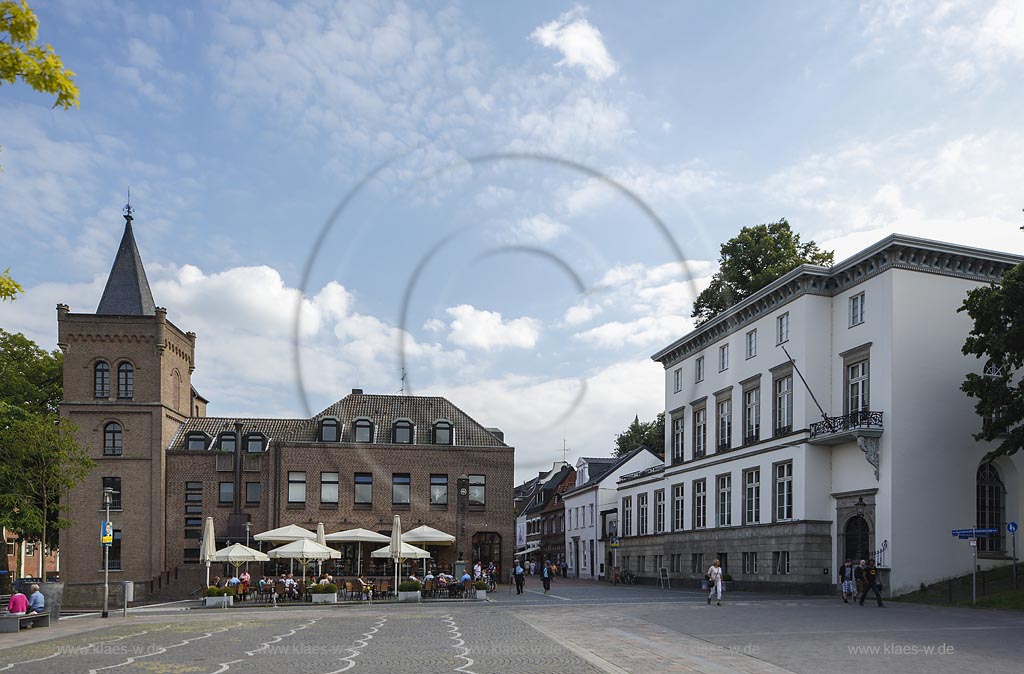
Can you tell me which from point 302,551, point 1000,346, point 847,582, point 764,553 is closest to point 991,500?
point 847,582

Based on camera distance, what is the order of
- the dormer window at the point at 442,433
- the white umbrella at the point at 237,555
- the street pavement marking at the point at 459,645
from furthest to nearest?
the dormer window at the point at 442,433 < the white umbrella at the point at 237,555 < the street pavement marking at the point at 459,645

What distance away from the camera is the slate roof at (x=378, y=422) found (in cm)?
6919

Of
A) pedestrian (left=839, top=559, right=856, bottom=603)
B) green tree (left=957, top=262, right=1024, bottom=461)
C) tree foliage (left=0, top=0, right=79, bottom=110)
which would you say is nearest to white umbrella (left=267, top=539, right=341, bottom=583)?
pedestrian (left=839, top=559, right=856, bottom=603)

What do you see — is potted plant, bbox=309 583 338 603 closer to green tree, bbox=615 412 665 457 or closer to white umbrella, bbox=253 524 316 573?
white umbrella, bbox=253 524 316 573

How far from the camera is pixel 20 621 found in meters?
32.0

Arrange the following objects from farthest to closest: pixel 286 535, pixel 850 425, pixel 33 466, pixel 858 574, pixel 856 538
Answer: pixel 33 466 → pixel 286 535 → pixel 856 538 → pixel 850 425 → pixel 858 574

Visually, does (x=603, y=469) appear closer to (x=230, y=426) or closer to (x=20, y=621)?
(x=230, y=426)

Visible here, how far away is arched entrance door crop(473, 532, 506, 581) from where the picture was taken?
67.6 metres

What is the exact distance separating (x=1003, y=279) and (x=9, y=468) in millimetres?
48703

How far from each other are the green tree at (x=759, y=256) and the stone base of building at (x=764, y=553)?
51.9 ft

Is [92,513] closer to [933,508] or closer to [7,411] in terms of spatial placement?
[7,411]

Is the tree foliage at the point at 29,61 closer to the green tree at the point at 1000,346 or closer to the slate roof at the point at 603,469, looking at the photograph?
the green tree at the point at 1000,346

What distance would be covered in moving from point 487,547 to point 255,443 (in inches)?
693

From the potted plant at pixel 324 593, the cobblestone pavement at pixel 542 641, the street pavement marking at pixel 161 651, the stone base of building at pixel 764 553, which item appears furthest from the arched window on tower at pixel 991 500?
the street pavement marking at pixel 161 651
